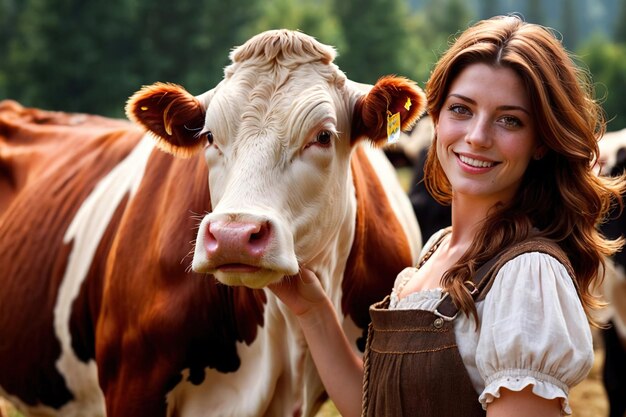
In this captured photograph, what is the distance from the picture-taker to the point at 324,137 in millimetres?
3043

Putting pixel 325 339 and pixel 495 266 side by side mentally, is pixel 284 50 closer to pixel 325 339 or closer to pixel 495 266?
pixel 325 339

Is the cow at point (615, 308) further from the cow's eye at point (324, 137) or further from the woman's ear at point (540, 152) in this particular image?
the woman's ear at point (540, 152)

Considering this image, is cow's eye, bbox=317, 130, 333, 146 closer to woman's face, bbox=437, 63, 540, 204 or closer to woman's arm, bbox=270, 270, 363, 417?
woman's arm, bbox=270, 270, 363, 417

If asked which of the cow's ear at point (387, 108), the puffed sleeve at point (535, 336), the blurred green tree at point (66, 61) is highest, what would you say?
the blurred green tree at point (66, 61)

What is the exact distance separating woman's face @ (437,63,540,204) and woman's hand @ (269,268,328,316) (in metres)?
0.68

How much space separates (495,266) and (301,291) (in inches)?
35.1

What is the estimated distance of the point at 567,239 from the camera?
248cm

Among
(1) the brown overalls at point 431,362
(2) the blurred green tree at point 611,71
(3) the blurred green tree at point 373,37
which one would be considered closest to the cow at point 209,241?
(1) the brown overalls at point 431,362

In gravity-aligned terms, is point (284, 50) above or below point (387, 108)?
above

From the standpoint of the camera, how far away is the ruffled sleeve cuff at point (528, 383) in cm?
216

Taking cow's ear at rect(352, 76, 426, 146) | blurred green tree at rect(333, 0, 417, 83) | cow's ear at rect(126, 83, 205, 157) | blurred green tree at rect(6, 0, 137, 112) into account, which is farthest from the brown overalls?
blurred green tree at rect(333, 0, 417, 83)

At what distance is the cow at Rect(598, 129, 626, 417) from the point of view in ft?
21.2

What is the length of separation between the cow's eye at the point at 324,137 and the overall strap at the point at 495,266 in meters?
0.83

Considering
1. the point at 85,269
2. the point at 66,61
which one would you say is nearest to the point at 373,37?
the point at 66,61
